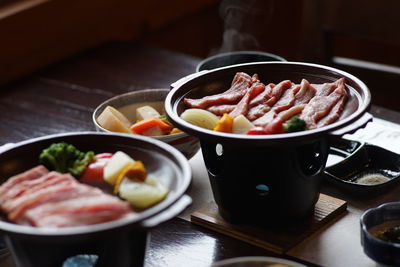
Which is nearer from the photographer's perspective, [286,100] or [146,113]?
[286,100]

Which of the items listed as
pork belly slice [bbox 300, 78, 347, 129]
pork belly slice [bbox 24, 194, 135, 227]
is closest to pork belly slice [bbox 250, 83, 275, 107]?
pork belly slice [bbox 300, 78, 347, 129]

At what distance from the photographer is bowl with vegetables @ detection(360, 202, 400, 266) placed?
51.5 inches

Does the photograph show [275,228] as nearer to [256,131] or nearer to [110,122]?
[256,131]

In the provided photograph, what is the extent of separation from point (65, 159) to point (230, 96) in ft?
1.45

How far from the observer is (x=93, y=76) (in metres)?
2.51

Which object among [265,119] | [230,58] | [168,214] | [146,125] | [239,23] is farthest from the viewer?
[239,23]

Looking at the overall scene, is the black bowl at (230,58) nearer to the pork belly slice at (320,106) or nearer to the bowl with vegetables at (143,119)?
the bowl with vegetables at (143,119)

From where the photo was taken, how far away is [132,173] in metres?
1.26

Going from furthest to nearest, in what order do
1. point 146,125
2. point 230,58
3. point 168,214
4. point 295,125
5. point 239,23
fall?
point 239,23, point 230,58, point 146,125, point 295,125, point 168,214

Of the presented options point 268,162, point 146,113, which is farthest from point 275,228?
point 146,113

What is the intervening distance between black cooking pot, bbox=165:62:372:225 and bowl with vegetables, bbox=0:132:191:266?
0.50 ft

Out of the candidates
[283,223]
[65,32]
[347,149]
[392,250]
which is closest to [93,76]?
[65,32]

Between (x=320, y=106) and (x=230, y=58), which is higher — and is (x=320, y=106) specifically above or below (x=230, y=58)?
above

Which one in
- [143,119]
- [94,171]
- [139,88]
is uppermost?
[94,171]
